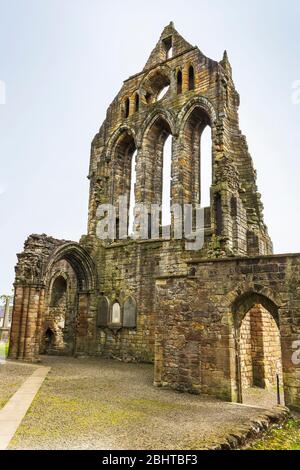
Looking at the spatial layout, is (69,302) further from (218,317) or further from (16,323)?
(218,317)

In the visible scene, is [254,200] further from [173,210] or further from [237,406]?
[237,406]

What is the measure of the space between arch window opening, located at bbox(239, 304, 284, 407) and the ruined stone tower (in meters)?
0.04

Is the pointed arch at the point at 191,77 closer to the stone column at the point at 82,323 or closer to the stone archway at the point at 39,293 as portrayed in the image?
the stone archway at the point at 39,293

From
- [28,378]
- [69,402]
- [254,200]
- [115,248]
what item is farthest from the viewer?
[115,248]

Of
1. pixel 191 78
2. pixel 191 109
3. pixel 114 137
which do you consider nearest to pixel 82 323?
pixel 114 137

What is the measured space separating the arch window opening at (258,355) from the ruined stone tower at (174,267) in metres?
0.04

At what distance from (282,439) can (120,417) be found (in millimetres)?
2509

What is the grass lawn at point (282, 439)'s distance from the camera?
4934 mm

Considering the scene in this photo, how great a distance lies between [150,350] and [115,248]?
475 cm

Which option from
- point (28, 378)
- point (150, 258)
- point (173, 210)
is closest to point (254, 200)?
point (173, 210)

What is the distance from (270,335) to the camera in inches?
431

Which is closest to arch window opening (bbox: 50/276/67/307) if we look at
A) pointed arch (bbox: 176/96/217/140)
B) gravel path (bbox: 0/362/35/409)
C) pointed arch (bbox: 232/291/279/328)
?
gravel path (bbox: 0/362/35/409)

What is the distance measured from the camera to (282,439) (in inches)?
208
